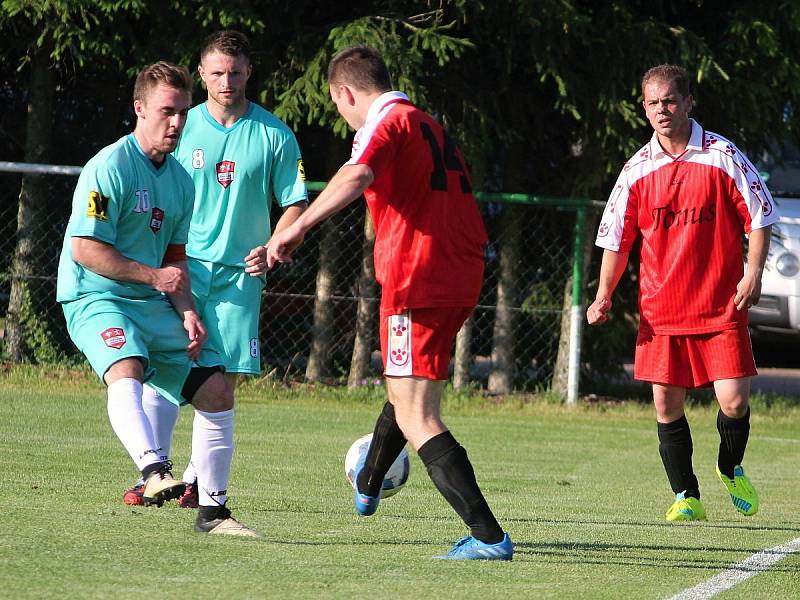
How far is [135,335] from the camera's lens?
5836mm

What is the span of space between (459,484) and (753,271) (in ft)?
7.26

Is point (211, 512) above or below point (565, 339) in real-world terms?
below

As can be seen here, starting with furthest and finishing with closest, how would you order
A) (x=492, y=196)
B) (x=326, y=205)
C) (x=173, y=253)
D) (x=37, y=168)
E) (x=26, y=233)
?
1. (x=26, y=233)
2. (x=492, y=196)
3. (x=37, y=168)
4. (x=173, y=253)
5. (x=326, y=205)

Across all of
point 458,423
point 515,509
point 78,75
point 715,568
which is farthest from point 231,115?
point 78,75

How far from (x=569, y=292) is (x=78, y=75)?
16.4ft

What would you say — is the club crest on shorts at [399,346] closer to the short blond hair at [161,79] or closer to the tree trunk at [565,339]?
the short blond hair at [161,79]

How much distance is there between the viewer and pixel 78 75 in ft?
45.5

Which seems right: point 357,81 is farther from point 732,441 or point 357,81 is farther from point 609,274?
point 732,441

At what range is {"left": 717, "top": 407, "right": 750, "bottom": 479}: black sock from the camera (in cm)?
746

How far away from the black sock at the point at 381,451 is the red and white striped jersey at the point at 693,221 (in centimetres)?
180

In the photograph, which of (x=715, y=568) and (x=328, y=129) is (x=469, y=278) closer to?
(x=715, y=568)

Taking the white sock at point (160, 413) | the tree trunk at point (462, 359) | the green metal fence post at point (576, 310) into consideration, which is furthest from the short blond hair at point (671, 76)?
the tree trunk at point (462, 359)

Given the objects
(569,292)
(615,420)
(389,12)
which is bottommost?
(615,420)

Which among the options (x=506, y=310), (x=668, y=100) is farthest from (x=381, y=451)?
(x=506, y=310)
